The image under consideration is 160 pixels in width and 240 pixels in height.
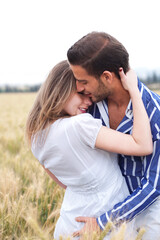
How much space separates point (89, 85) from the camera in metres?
1.69

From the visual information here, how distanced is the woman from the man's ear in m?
0.06

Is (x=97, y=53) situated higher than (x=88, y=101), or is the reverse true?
(x=97, y=53)

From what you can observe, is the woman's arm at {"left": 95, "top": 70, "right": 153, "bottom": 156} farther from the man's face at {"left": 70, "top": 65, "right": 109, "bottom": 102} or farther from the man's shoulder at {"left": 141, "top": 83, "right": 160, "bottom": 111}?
the man's face at {"left": 70, "top": 65, "right": 109, "bottom": 102}

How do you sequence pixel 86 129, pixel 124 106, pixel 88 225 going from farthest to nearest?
pixel 124 106 → pixel 88 225 → pixel 86 129

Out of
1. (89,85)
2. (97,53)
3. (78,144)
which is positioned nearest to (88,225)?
(78,144)

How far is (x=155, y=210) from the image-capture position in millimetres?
1720

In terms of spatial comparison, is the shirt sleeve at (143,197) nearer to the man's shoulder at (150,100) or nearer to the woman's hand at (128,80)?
the man's shoulder at (150,100)

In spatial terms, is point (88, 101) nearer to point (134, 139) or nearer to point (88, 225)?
point (134, 139)

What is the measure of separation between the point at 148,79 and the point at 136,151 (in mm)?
37166

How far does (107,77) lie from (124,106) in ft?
0.79

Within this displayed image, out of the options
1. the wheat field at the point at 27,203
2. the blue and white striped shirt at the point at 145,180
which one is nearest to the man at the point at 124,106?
the blue and white striped shirt at the point at 145,180

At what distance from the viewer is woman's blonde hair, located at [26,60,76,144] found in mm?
1612

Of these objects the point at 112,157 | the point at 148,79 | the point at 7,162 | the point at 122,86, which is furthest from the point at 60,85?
the point at 148,79

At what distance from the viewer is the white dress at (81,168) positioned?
1509 mm
